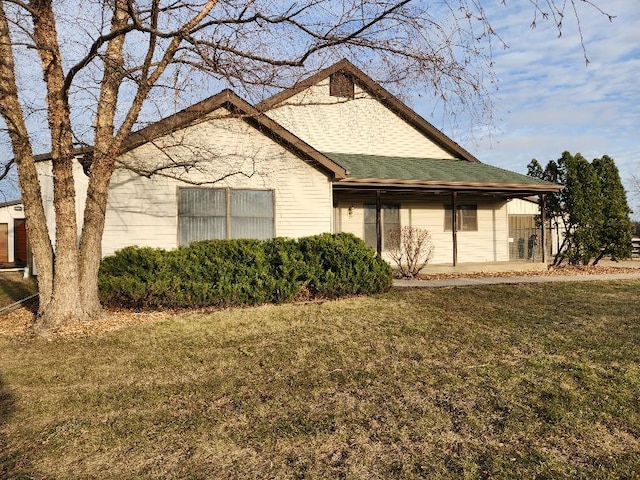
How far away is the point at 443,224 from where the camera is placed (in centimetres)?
1630

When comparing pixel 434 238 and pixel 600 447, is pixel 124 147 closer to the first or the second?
pixel 600 447

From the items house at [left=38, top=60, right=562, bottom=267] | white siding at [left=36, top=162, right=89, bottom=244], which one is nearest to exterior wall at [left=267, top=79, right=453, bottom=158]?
house at [left=38, top=60, right=562, bottom=267]

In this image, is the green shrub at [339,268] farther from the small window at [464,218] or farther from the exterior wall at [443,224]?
the small window at [464,218]

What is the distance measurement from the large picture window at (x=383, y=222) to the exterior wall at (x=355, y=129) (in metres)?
2.04

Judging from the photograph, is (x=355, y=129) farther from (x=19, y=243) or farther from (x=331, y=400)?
(x=19, y=243)

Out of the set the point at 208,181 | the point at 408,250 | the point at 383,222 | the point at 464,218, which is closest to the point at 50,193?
the point at 208,181

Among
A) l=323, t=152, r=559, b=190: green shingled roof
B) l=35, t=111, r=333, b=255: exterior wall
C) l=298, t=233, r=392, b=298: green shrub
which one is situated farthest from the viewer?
l=323, t=152, r=559, b=190: green shingled roof

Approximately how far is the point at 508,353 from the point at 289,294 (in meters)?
4.73

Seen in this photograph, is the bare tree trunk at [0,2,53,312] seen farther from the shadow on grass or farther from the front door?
the front door

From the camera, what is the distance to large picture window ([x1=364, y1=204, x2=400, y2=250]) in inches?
602

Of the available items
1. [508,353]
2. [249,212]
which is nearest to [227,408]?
[508,353]

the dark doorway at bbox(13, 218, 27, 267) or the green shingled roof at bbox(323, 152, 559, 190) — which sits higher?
the green shingled roof at bbox(323, 152, 559, 190)

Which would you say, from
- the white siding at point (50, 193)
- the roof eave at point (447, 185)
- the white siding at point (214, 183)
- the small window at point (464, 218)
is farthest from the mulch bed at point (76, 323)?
the small window at point (464, 218)

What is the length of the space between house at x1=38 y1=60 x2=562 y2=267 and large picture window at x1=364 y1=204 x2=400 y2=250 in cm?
3
